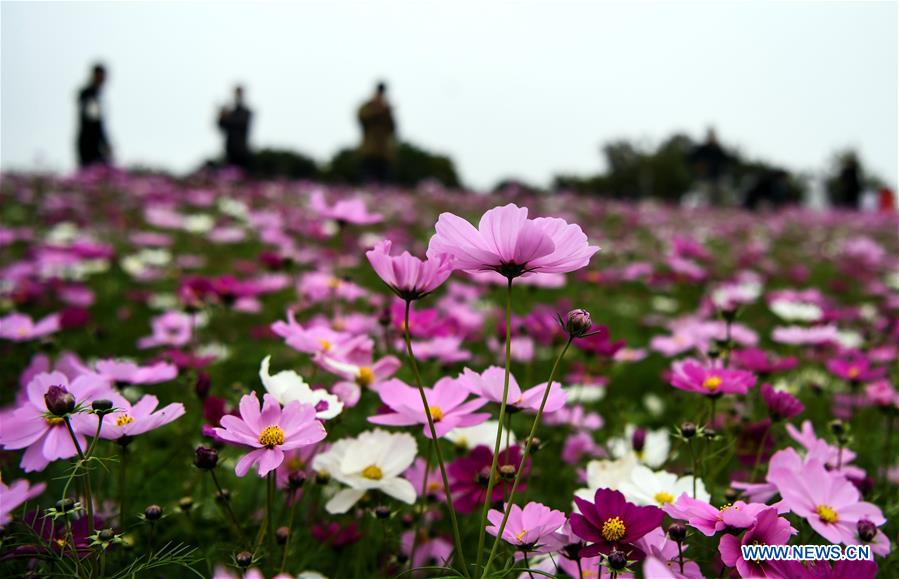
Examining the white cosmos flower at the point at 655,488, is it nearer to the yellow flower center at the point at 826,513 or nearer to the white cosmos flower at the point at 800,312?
the yellow flower center at the point at 826,513

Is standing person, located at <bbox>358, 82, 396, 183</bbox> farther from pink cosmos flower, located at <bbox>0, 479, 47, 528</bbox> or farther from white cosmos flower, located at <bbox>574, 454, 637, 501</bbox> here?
pink cosmos flower, located at <bbox>0, 479, 47, 528</bbox>

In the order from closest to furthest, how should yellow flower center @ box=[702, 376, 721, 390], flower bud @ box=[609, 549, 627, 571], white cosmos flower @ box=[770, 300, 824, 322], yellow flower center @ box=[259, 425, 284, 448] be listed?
flower bud @ box=[609, 549, 627, 571] → yellow flower center @ box=[259, 425, 284, 448] → yellow flower center @ box=[702, 376, 721, 390] → white cosmos flower @ box=[770, 300, 824, 322]

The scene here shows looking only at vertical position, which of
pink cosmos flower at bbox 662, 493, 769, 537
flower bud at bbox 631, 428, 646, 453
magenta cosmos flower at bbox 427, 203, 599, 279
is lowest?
flower bud at bbox 631, 428, 646, 453

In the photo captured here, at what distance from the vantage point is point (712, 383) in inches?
36.7

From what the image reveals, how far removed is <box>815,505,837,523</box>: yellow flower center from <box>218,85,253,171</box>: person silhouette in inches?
340

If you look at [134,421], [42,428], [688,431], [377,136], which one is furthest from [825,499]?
[377,136]

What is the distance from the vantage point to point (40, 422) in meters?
0.81

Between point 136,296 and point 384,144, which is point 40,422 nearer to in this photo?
point 136,296

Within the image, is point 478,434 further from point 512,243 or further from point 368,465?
point 512,243

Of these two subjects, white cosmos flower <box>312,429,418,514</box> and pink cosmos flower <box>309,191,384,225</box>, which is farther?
pink cosmos flower <box>309,191,384,225</box>

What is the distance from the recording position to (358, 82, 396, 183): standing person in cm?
853

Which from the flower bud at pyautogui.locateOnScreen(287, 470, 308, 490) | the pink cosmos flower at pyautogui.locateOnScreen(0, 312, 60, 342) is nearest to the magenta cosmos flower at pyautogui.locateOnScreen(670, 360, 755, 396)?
the flower bud at pyautogui.locateOnScreen(287, 470, 308, 490)

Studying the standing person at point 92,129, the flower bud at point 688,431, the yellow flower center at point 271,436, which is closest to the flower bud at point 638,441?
the flower bud at point 688,431

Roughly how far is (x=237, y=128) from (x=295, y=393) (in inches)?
331
